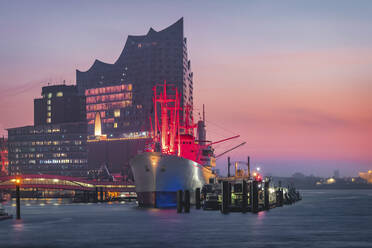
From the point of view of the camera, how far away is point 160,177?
112 metres

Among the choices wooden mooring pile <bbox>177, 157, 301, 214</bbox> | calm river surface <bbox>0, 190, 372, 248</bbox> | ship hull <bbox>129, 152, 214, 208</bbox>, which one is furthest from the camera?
ship hull <bbox>129, 152, 214, 208</bbox>

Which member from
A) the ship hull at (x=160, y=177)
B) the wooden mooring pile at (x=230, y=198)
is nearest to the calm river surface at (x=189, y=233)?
the wooden mooring pile at (x=230, y=198)

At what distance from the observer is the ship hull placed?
111750 millimetres

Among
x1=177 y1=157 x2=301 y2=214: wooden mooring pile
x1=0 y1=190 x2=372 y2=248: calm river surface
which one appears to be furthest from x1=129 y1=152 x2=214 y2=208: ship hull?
x1=0 y1=190 x2=372 y2=248: calm river surface

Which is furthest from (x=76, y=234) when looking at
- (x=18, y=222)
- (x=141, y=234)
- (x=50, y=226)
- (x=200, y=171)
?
(x=200, y=171)

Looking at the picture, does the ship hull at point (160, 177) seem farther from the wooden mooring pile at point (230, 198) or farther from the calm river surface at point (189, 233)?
the calm river surface at point (189, 233)

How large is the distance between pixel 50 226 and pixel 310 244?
39759mm

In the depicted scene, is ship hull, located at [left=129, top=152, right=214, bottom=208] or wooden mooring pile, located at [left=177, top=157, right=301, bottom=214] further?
ship hull, located at [left=129, top=152, right=214, bottom=208]

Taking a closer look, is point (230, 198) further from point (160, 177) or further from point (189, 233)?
point (189, 233)

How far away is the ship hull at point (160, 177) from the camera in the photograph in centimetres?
11175

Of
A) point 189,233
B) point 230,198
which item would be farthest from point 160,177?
point 189,233

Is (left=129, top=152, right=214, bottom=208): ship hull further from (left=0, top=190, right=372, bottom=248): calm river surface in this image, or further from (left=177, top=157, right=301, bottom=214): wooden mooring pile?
(left=0, top=190, right=372, bottom=248): calm river surface

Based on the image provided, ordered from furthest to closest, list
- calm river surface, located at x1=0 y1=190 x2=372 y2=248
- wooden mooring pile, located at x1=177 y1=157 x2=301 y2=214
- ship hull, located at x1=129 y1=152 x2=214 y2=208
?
ship hull, located at x1=129 y1=152 x2=214 y2=208
wooden mooring pile, located at x1=177 y1=157 x2=301 y2=214
calm river surface, located at x1=0 y1=190 x2=372 y2=248

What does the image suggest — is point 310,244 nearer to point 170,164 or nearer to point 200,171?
point 170,164
